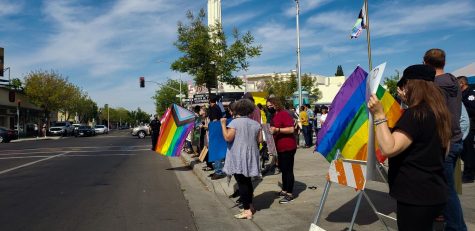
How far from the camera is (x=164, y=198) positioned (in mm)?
8484

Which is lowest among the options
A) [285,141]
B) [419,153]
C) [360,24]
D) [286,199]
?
[286,199]

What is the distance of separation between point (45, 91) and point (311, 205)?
5933cm

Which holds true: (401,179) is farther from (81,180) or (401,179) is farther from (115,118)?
(115,118)

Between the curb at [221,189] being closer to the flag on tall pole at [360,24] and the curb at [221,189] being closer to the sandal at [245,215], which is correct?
the sandal at [245,215]

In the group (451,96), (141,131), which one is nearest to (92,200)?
(451,96)

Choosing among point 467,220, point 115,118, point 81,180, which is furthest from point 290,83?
point 115,118

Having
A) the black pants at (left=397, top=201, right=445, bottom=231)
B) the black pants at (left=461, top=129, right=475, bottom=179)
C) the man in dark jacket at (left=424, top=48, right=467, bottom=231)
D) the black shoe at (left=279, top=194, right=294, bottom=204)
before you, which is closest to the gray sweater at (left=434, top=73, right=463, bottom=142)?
the man in dark jacket at (left=424, top=48, right=467, bottom=231)

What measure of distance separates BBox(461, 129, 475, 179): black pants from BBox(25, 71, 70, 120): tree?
194ft

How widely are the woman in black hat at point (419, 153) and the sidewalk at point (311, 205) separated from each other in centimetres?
264

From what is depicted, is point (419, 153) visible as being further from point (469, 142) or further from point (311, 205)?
point (469, 142)

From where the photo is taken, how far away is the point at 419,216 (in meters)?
2.96

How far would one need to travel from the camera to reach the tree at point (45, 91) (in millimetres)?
60062

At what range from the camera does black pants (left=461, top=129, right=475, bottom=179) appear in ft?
26.0

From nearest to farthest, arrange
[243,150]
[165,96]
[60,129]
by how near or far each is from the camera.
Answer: [243,150]
[60,129]
[165,96]
